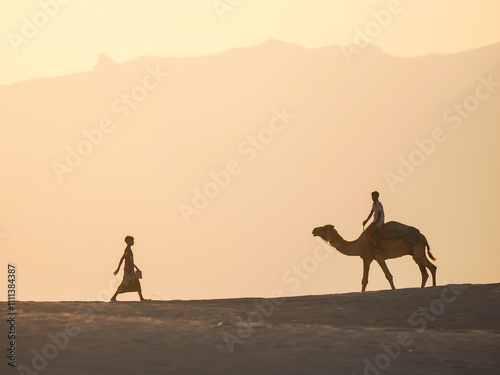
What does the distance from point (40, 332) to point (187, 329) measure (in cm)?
208

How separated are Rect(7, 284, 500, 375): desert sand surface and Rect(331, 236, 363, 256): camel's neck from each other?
684 centimetres

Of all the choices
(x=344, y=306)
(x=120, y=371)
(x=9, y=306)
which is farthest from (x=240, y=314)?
(x=120, y=371)

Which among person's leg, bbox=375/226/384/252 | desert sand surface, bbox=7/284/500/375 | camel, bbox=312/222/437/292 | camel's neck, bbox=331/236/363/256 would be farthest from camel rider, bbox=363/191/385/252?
desert sand surface, bbox=7/284/500/375

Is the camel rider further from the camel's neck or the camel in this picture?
the camel's neck

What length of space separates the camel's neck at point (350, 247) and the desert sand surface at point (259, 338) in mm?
6838

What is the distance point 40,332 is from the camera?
13383mm

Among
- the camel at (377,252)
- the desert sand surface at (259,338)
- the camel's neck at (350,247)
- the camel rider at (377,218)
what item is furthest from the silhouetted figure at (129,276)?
the camel's neck at (350,247)

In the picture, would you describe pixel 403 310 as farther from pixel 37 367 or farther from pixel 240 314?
pixel 37 367

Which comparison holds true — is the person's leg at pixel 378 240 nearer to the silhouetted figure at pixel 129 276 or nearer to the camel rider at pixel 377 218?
the camel rider at pixel 377 218

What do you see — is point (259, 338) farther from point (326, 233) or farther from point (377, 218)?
point (326, 233)

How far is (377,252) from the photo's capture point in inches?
1001

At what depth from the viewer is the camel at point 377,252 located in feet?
83.4

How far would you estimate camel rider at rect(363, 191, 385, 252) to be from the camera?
78.3 ft

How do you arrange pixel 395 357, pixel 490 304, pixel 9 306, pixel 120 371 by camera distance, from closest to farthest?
pixel 120 371 → pixel 395 357 → pixel 9 306 → pixel 490 304
